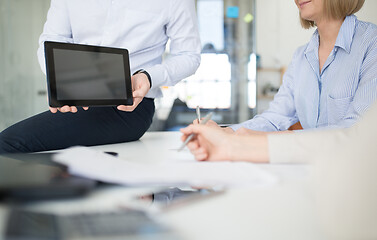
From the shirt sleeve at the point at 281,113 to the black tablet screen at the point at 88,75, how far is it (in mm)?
462

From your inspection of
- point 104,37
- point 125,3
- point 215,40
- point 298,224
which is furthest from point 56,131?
point 215,40

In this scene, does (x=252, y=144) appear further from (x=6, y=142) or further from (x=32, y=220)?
Answer: (x=6, y=142)

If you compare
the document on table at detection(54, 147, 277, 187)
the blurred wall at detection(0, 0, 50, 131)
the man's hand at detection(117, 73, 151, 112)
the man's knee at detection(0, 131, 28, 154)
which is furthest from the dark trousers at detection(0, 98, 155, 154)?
the blurred wall at detection(0, 0, 50, 131)

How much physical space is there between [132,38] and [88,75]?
1.46 feet

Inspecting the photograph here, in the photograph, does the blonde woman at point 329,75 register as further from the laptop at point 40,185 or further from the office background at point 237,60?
the office background at point 237,60

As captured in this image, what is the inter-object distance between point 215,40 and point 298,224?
A: 467 cm

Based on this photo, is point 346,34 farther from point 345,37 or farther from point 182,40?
point 182,40

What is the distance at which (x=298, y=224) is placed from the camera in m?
0.29

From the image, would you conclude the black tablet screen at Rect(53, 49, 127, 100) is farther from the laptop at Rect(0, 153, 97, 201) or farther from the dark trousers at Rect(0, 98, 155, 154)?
the laptop at Rect(0, 153, 97, 201)

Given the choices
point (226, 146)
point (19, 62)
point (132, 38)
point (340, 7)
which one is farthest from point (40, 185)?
point (19, 62)

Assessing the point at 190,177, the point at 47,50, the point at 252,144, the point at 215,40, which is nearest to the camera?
the point at 190,177

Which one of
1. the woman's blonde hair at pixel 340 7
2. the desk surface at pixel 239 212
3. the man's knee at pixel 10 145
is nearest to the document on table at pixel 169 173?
the desk surface at pixel 239 212

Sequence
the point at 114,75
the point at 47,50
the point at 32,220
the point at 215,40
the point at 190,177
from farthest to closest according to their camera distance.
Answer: the point at 215,40 → the point at 114,75 → the point at 47,50 → the point at 190,177 → the point at 32,220

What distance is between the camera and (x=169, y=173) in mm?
419
